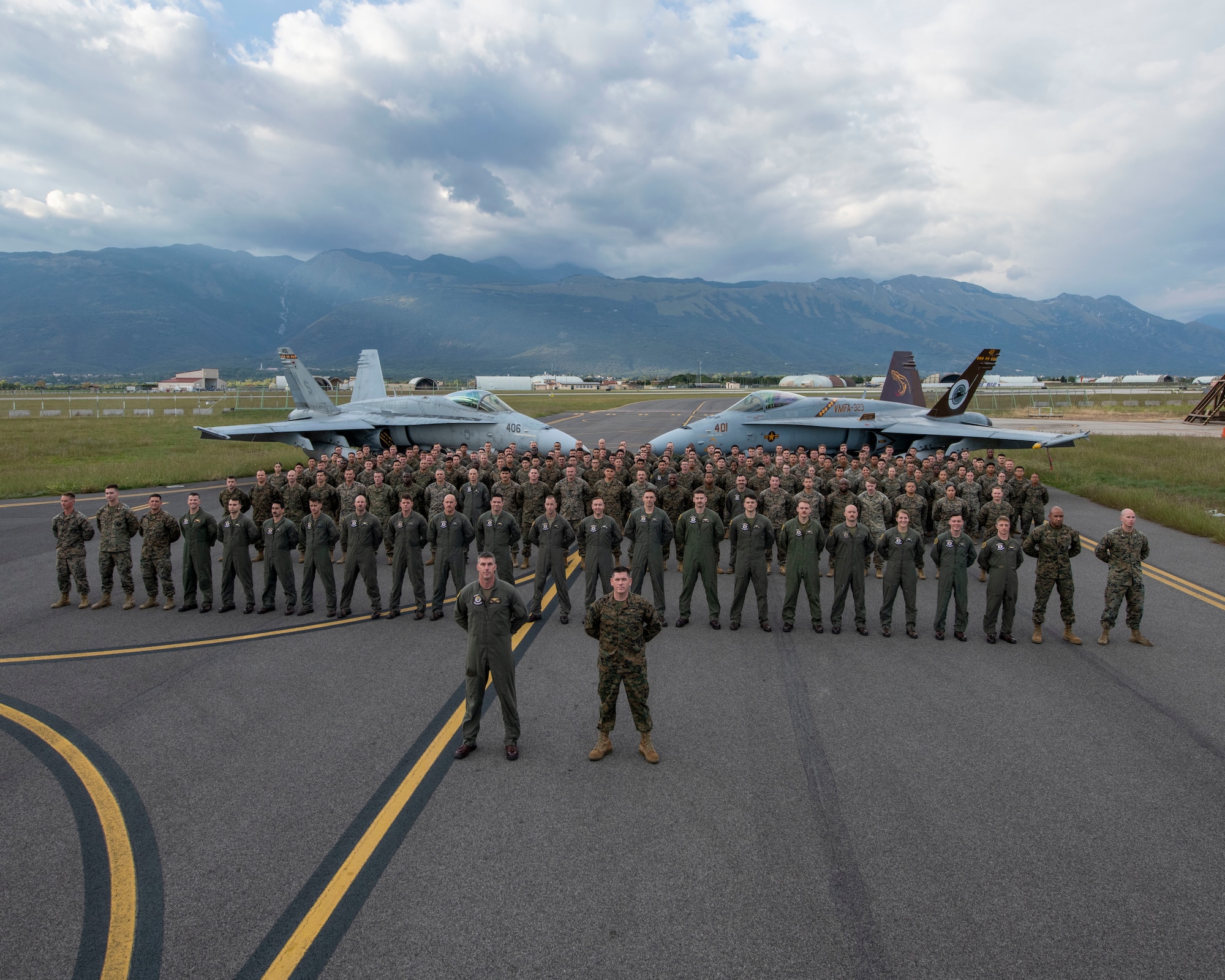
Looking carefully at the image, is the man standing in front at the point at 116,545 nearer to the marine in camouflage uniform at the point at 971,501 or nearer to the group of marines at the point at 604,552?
the group of marines at the point at 604,552

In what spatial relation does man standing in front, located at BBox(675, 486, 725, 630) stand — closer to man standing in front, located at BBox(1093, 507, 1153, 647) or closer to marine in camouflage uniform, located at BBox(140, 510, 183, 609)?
man standing in front, located at BBox(1093, 507, 1153, 647)

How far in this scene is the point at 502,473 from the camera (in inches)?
491

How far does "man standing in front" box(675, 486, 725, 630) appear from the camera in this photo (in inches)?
373

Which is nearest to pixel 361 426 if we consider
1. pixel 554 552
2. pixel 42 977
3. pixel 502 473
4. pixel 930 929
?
pixel 502 473

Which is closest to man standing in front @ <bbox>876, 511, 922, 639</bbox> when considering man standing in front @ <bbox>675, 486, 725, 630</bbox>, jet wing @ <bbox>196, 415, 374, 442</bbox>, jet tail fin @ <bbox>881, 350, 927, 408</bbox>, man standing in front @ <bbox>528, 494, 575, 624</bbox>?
man standing in front @ <bbox>675, 486, 725, 630</bbox>

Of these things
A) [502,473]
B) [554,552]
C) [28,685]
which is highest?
[502,473]

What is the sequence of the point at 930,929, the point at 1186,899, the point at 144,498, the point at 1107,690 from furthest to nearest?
the point at 144,498 < the point at 1107,690 < the point at 1186,899 < the point at 930,929

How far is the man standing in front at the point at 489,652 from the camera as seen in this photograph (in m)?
5.89

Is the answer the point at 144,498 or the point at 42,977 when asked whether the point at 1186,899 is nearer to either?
the point at 42,977

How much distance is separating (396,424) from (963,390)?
1955cm

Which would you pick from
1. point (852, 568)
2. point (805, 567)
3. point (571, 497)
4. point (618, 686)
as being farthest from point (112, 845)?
point (571, 497)

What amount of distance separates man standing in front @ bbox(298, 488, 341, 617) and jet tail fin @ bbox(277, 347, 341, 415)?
54.7ft

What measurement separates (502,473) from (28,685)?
23.3 ft

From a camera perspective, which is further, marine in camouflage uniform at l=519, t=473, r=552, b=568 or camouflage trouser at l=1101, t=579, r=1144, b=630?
marine in camouflage uniform at l=519, t=473, r=552, b=568
